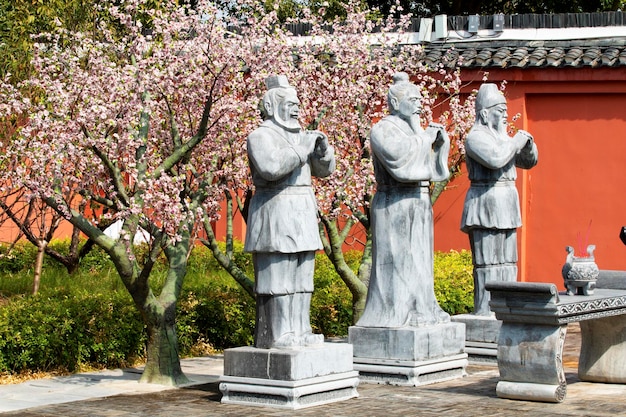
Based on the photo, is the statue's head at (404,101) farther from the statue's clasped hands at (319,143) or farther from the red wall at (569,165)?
the red wall at (569,165)

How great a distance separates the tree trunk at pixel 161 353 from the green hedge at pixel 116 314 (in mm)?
1062

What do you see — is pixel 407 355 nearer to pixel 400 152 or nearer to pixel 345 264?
pixel 400 152

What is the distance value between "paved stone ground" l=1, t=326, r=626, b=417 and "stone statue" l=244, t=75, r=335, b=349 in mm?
673

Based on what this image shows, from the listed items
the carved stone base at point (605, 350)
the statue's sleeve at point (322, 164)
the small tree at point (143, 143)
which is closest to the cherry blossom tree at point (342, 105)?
the small tree at point (143, 143)

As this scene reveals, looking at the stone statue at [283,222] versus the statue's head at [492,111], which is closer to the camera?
the stone statue at [283,222]

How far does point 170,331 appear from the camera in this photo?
10.9 m

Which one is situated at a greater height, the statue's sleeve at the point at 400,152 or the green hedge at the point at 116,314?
the statue's sleeve at the point at 400,152

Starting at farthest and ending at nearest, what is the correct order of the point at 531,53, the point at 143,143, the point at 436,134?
the point at 531,53, the point at 436,134, the point at 143,143

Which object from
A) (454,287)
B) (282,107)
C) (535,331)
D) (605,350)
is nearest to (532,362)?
(535,331)

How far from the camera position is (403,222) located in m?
11.1

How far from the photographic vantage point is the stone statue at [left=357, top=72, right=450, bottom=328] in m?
11.0

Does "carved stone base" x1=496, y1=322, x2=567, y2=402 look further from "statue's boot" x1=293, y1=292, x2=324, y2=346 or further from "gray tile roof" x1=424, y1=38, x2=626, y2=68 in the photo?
"gray tile roof" x1=424, y1=38, x2=626, y2=68

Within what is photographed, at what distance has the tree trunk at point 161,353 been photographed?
1076 cm

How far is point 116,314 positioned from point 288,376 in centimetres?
306
